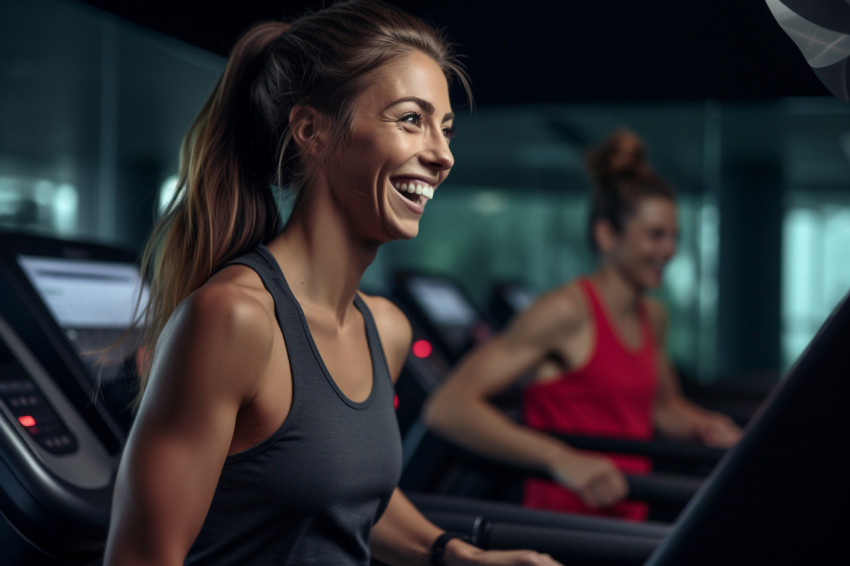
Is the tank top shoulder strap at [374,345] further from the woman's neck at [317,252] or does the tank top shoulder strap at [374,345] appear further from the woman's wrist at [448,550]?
the woman's wrist at [448,550]

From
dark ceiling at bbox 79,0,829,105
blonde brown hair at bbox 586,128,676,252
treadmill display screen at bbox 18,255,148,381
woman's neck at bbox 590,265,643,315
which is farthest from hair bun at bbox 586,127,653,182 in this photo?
treadmill display screen at bbox 18,255,148,381

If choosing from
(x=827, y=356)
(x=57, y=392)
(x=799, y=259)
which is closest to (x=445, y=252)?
(x=799, y=259)

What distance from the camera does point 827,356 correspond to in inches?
23.2

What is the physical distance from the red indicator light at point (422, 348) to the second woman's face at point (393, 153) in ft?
6.18

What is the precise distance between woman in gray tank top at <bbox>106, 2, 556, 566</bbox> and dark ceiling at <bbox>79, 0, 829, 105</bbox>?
0.07 meters

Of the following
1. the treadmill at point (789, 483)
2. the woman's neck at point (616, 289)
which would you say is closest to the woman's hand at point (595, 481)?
the woman's neck at point (616, 289)

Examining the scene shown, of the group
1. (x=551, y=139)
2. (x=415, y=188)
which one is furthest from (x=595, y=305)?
(x=551, y=139)

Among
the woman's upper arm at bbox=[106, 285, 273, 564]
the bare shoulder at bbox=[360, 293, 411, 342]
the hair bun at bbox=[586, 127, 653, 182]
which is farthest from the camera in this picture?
the hair bun at bbox=[586, 127, 653, 182]

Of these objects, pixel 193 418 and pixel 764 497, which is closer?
pixel 764 497

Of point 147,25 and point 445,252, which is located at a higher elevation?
point 147,25

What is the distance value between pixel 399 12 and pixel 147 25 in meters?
0.41

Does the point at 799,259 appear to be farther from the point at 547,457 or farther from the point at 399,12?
the point at 399,12

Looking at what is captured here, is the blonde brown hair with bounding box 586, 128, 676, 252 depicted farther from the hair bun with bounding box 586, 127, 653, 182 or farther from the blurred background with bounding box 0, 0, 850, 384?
the blurred background with bounding box 0, 0, 850, 384

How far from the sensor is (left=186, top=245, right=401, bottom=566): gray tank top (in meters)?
0.91
